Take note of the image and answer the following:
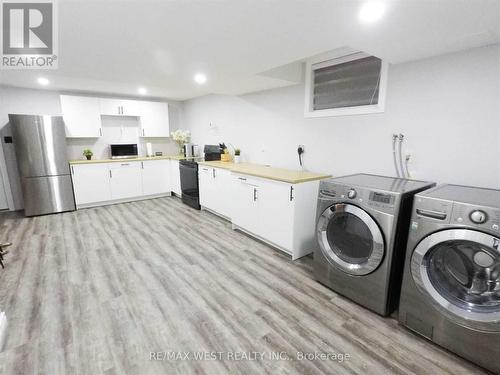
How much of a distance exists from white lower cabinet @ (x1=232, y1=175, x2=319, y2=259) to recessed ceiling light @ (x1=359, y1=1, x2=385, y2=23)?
1.44m

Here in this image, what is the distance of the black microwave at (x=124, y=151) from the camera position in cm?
486

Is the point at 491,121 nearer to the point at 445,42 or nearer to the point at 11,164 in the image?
the point at 445,42

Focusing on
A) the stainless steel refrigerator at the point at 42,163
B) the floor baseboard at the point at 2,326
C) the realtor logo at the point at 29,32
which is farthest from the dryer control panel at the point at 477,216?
the stainless steel refrigerator at the point at 42,163

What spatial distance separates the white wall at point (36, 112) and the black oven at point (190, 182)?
1.64m

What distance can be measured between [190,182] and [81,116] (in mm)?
2369

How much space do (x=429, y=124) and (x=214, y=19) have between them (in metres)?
1.94

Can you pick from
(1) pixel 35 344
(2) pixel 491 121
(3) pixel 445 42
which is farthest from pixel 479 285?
(1) pixel 35 344

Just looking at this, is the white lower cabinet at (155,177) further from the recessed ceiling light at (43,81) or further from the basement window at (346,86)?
the basement window at (346,86)

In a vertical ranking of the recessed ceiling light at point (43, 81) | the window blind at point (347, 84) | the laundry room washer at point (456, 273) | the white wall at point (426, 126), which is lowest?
the laundry room washer at point (456, 273)

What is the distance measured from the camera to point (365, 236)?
1.89 metres

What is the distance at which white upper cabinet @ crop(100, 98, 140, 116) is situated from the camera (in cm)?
464

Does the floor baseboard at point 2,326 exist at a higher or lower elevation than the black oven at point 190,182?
lower

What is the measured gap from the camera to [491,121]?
1.76m

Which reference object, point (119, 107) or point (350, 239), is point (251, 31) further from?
point (119, 107)
